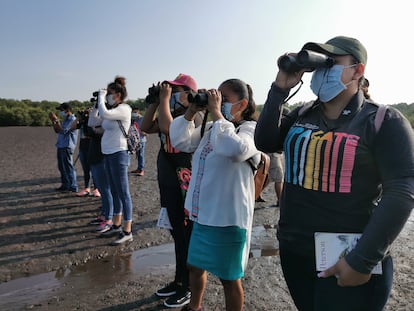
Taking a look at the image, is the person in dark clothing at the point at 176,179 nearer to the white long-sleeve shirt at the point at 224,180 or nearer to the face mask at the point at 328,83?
the white long-sleeve shirt at the point at 224,180

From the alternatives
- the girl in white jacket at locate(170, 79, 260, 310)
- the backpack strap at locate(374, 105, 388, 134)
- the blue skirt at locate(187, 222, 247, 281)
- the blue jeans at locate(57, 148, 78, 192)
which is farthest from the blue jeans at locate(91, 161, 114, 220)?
the backpack strap at locate(374, 105, 388, 134)

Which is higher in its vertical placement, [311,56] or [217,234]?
[311,56]

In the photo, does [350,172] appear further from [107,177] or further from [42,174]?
[42,174]

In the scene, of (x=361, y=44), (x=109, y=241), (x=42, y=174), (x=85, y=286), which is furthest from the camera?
(x=42, y=174)

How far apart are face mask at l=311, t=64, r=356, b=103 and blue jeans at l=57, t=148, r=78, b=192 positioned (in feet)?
22.1

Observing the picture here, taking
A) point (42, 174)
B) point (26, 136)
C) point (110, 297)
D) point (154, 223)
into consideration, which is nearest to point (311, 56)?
point (110, 297)

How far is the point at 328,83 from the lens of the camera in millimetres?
1761

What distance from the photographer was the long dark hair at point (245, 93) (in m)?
2.73

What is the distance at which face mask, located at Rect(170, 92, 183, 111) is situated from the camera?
3.48 meters

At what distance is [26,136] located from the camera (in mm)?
18812

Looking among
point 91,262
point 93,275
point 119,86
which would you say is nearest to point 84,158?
point 119,86

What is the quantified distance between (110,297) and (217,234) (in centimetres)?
167

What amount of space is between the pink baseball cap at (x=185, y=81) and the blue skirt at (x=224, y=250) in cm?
147

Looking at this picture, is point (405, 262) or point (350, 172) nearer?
point (350, 172)
